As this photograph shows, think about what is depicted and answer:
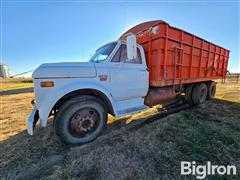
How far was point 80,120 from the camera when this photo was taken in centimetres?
283

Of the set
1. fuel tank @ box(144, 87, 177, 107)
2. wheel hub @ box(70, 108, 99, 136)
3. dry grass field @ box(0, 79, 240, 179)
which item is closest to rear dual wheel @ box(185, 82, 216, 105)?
fuel tank @ box(144, 87, 177, 107)

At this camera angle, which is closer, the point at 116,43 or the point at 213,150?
the point at 213,150

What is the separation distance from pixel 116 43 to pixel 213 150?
10.6 ft

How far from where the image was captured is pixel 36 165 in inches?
87.7

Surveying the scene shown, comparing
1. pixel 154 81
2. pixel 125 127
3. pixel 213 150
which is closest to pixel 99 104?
pixel 125 127

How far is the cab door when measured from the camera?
10.5 ft

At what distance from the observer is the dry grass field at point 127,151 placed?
6.61 feet

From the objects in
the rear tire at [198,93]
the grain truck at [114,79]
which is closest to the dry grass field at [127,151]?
the grain truck at [114,79]

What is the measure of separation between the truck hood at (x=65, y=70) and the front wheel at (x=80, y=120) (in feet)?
1.75

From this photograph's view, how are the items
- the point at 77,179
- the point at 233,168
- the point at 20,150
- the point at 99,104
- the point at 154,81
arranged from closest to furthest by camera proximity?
the point at 77,179 → the point at 233,168 → the point at 20,150 → the point at 99,104 → the point at 154,81

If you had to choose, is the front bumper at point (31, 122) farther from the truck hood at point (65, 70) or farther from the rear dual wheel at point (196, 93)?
the rear dual wheel at point (196, 93)

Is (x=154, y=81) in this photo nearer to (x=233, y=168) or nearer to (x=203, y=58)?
(x=233, y=168)

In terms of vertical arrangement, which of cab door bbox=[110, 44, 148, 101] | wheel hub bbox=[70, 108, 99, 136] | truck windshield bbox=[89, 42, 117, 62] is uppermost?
truck windshield bbox=[89, 42, 117, 62]

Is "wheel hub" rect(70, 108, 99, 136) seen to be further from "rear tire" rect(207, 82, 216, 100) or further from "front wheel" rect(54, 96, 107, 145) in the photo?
"rear tire" rect(207, 82, 216, 100)
